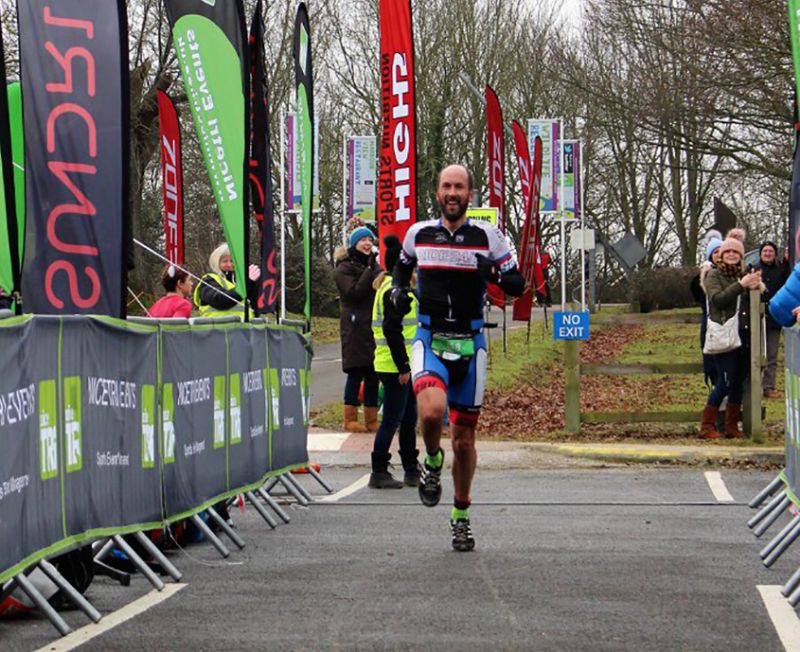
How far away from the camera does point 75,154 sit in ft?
26.0

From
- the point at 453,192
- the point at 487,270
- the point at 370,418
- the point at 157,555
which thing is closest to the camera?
the point at 157,555

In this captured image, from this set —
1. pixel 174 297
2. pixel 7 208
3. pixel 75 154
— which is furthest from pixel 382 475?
pixel 7 208

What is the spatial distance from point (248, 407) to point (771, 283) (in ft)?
37.9

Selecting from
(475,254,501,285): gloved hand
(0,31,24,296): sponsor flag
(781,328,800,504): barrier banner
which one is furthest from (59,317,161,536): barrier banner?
(781,328,800,504): barrier banner

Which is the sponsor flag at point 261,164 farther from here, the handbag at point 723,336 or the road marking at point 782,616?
the road marking at point 782,616

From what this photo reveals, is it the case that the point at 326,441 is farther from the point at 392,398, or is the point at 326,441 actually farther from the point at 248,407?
the point at 248,407

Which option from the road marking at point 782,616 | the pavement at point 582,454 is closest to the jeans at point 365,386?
the pavement at point 582,454

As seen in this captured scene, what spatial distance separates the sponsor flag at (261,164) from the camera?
12484 mm

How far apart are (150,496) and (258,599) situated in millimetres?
1106

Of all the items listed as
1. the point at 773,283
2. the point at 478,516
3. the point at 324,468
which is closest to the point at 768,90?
the point at 773,283

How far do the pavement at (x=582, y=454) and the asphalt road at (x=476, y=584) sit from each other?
119 inches

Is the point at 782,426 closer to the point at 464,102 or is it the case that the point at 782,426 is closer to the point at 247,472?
the point at 247,472

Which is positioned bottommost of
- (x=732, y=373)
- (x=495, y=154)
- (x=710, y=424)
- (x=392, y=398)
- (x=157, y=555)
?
(x=710, y=424)

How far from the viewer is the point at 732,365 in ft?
53.2
